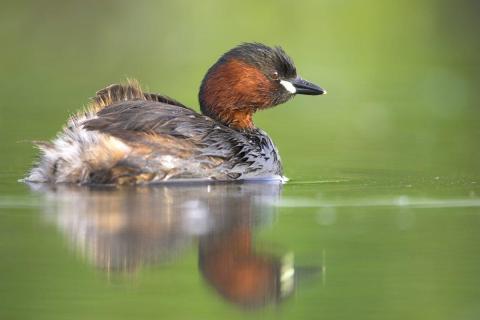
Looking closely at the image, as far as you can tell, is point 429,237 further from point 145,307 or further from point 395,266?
point 145,307

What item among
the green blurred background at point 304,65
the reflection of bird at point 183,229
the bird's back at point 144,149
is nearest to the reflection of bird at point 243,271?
the reflection of bird at point 183,229

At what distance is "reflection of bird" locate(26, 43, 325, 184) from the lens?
30.9 ft

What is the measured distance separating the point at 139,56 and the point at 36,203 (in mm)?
13191

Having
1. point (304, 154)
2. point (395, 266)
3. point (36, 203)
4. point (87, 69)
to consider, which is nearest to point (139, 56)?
point (87, 69)

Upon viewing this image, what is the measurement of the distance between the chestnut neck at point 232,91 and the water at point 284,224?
662 millimetres

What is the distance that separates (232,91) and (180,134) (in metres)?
1.14

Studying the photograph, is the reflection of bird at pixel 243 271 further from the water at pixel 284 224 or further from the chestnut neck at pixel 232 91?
the chestnut neck at pixel 232 91

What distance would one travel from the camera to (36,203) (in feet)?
28.5

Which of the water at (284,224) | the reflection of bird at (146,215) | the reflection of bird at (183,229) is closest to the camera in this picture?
the water at (284,224)

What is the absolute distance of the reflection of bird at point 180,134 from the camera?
30.9ft

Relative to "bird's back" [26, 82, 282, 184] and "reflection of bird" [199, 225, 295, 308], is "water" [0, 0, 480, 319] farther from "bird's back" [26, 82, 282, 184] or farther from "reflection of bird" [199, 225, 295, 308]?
"bird's back" [26, 82, 282, 184]

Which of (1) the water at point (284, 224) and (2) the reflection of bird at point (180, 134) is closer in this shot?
(1) the water at point (284, 224)

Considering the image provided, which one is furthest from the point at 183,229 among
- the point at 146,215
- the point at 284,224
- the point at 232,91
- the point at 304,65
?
the point at 304,65

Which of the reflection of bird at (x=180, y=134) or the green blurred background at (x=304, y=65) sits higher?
the green blurred background at (x=304, y=65)
